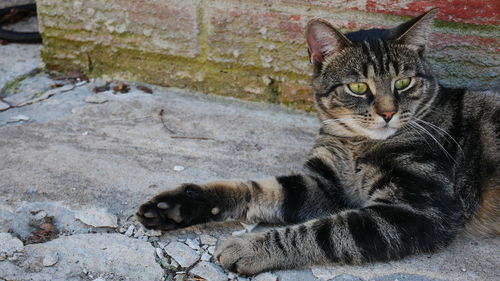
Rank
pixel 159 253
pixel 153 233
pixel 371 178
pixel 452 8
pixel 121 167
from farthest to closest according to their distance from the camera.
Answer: pixel 452 8 → pixel 121 167 → pixel 371 178 → pixel 153 233 → pixel 159 253

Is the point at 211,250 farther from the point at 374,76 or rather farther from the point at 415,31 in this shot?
the point at 415,31

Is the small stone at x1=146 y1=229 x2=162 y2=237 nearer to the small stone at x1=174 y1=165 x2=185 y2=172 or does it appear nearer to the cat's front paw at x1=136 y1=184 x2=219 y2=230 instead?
the cat's front paw at x1=136 y1=184 x2=219 y2=230

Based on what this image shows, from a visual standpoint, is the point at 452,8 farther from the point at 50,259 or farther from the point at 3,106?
the point at 3,106

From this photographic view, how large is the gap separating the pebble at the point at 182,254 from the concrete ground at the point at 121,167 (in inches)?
0.8

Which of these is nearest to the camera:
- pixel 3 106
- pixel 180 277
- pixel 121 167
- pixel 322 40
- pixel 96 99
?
pixel 180 277

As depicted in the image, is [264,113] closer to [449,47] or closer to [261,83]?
[261,83]

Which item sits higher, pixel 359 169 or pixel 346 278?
pixel 359 169

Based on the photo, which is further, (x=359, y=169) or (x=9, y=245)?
(x=359, y=169)

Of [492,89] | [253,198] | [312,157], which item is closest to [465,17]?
[492,89]

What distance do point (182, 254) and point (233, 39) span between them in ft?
5.14

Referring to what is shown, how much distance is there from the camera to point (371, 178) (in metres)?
2.54

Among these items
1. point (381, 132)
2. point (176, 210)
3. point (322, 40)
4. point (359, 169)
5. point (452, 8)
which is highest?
point (452, 8)

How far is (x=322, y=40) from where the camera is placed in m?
2.67

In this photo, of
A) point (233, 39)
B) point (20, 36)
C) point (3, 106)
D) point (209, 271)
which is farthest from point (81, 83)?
point (209, 271)
